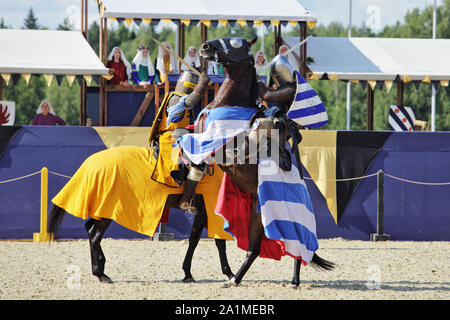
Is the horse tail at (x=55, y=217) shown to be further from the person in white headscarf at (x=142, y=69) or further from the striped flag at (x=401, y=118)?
the striped flag at (x=401, y=118)

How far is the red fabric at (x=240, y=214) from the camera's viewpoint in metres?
7.19

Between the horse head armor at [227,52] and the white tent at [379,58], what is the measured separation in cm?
915

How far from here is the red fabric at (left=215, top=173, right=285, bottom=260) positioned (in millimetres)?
7191

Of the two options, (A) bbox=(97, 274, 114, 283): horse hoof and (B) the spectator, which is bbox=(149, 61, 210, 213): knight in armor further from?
(B) the spectator

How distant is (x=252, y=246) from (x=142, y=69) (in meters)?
7.87

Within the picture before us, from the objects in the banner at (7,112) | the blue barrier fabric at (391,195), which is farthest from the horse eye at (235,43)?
the banner at (7,112)

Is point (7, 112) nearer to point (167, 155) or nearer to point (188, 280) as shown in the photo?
point (167, 155)

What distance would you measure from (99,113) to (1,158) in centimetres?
445

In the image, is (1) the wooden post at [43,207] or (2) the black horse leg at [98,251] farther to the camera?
(1) the wooden post at [43,207]

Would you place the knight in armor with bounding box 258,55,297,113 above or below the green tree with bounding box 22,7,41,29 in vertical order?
below

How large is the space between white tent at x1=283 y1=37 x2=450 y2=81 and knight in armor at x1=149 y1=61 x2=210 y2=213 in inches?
338

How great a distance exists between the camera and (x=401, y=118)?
51.0 ft

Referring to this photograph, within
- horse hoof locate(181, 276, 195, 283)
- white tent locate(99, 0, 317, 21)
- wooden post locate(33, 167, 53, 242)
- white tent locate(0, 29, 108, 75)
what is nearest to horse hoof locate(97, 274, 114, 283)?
horse hoof locate(181, 276, 195, 283)

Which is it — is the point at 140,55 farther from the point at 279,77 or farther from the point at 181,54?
the point at 279,77
